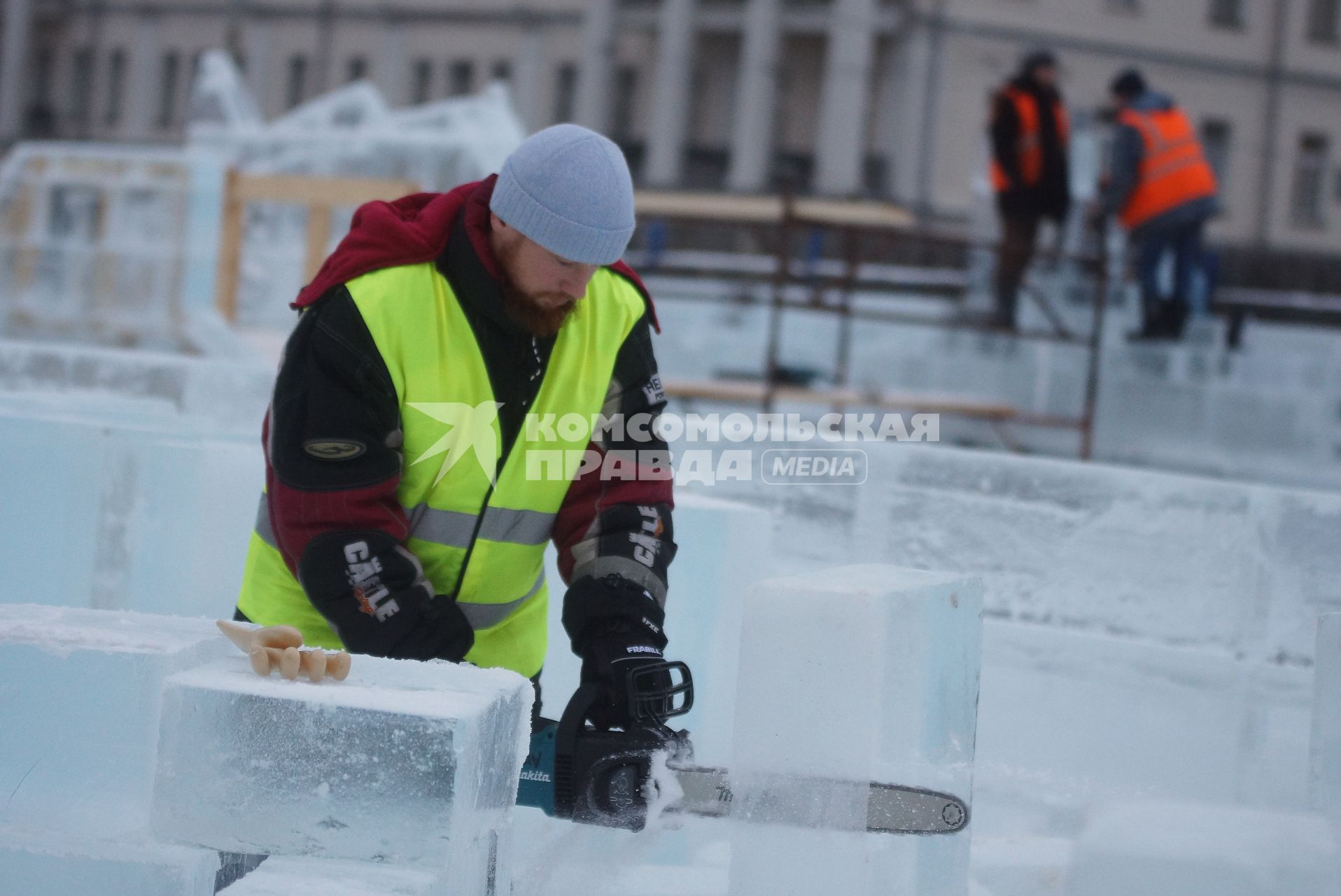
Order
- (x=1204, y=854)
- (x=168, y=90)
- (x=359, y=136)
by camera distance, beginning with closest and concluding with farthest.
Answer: (x=1204, y=854) < (x=359, y=136) < (x=168, y=90)

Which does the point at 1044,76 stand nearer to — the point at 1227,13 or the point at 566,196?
the point at 566,196

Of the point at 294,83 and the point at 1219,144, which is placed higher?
the point at 294,83

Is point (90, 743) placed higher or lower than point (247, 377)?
lower

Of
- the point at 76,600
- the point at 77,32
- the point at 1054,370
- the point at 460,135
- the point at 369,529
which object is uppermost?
the point at 77,32

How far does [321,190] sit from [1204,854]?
262 inches

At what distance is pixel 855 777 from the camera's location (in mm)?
2045

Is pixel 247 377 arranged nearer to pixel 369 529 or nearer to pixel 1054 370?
pixel 369 529

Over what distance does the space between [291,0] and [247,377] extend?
2699cm

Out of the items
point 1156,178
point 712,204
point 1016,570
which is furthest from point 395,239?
point 712,204

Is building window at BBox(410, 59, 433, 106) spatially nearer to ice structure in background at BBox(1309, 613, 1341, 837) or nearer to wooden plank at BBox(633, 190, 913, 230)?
wooden plank at BBox(633, 190, 913, 230)

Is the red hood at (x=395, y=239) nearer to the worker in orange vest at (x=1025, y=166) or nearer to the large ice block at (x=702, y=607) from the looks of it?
the large ice block at (x=702, y=607)

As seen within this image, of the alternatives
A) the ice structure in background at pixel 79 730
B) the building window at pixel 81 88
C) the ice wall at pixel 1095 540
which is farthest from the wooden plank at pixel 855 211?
the building window at pixel 81 88

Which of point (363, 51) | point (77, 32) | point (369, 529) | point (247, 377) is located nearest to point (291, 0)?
point (363, 51)

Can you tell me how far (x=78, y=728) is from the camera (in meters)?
1.80
